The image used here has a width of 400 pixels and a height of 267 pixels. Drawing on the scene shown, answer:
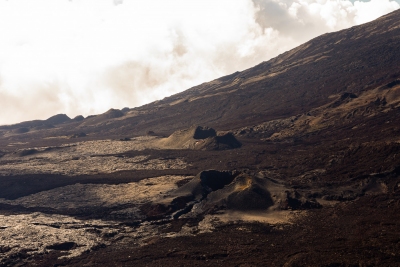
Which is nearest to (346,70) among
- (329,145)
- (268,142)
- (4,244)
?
(268,142)

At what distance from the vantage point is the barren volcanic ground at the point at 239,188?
3128 centimetres

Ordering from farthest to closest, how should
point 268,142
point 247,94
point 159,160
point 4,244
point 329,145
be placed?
point 247,94 → point 268,142 → point 159,160 → point 329,145 → point 4,244

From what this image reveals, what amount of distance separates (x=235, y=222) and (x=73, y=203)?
64.4ft

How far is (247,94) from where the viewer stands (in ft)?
398

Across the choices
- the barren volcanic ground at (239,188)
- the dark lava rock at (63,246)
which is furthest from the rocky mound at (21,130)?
the dark lava rock at (63,246)

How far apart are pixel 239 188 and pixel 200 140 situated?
36.7m

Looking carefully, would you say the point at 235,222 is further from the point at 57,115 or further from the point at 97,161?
the point at 57,115

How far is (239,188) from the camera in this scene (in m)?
44.5

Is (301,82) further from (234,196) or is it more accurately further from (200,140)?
(234,196)

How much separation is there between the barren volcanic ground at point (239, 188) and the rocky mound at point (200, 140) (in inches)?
10.2

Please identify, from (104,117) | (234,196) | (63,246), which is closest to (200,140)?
(234,196)

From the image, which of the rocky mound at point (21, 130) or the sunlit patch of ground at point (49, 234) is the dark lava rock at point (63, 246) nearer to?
the sunlit patch of ground at point (49, 234)

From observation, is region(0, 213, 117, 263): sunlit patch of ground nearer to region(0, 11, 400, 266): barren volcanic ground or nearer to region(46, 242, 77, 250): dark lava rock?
region(46, 242, 77, 250): dark lava rock

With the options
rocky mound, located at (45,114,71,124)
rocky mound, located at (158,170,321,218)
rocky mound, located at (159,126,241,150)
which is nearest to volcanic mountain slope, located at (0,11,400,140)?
rocky mound, located at (159,126,241,150)
